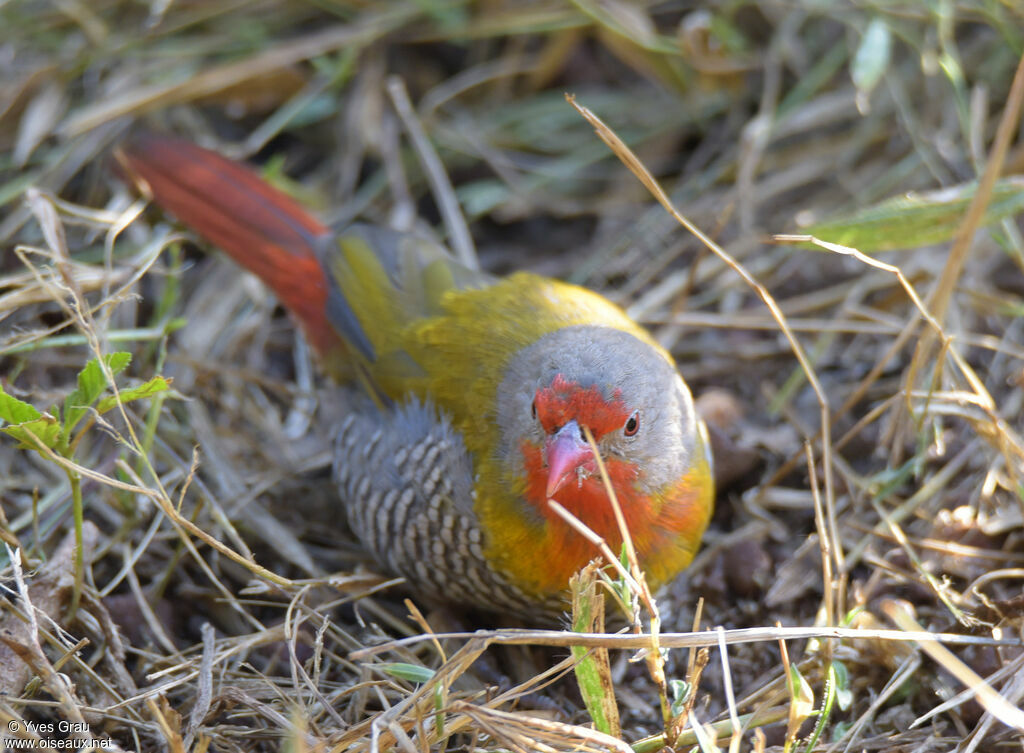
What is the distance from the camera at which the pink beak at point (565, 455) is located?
2506mm

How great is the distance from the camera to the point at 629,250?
4141 millimetres

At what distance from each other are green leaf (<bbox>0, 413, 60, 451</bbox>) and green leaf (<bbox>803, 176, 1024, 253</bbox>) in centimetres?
225

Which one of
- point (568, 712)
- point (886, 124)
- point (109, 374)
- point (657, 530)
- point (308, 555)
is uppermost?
point (109, 374)

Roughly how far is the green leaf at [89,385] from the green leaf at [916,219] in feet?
6.81

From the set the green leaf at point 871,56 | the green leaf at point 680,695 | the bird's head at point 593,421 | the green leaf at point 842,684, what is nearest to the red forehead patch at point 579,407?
the bird's head at point 593,421

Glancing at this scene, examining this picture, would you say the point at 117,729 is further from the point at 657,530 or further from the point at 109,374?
the point at 657,530

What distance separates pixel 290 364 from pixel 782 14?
106 inches

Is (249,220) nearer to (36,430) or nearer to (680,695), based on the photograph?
(36,430)

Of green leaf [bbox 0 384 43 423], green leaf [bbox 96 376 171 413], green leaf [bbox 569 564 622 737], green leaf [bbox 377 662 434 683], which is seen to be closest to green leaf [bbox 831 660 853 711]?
green leaf [bbox 569 564 622 737]

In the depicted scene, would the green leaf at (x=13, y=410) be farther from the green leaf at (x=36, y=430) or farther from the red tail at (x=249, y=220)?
the red tail at (x=249, y=220)

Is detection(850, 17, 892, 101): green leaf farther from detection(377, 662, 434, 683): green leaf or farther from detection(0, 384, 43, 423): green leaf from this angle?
detection(0, 384, 43, 423): green leaf

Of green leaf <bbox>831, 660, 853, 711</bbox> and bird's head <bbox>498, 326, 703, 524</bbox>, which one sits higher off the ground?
bird's head <bbox>498, 326, 703, 524</bbox>

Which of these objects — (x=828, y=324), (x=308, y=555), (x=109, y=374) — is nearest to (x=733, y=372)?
(x=828, y=324)

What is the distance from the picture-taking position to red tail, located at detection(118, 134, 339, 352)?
11.8ft
